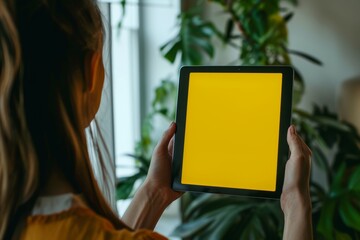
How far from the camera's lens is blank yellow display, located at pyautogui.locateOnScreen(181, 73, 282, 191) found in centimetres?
79

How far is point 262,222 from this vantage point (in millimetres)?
1618

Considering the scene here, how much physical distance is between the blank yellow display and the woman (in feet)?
0.81

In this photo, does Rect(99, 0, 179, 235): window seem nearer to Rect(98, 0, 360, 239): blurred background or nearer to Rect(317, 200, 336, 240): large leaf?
Rect(98, 0, 360, 239): blurred background

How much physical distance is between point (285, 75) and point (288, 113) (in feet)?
0.18

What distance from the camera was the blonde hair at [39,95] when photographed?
1.74 feet

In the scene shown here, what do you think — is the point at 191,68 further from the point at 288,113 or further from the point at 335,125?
the point at 335,125

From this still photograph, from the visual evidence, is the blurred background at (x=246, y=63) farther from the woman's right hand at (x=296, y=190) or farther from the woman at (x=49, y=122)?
the woman at (x=49, y=122)

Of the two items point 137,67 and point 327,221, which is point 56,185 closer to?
point 327,221

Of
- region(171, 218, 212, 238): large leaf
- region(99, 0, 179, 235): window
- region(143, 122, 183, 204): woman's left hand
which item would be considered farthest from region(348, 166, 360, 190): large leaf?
region(99, 0, 179, 235): window

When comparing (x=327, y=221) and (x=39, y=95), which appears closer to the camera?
(x=39, y=95)

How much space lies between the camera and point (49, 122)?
0.56m

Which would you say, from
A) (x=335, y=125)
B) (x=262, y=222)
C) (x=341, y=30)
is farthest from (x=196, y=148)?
(x=341, y=30)

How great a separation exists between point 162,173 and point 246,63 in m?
1.15

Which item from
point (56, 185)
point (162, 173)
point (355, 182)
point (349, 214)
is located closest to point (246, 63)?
point (355, 182)
